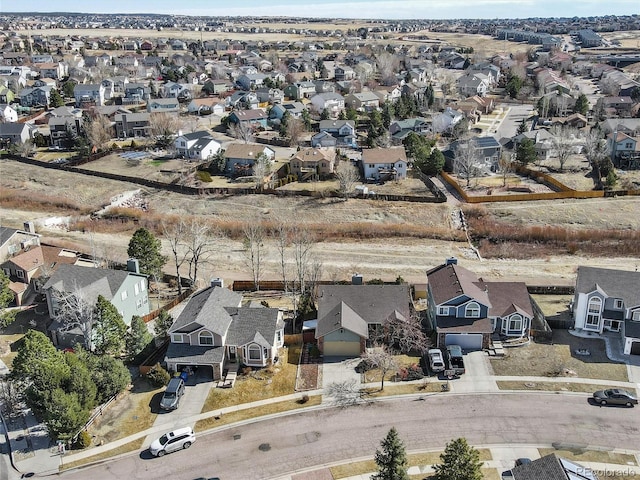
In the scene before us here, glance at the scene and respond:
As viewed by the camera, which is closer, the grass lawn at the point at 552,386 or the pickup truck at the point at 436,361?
the grass lawn at the point at 552,386

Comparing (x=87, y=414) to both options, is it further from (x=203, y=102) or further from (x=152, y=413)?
(x=203, y=102)

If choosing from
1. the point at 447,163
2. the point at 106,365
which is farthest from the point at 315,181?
the point at 106,365

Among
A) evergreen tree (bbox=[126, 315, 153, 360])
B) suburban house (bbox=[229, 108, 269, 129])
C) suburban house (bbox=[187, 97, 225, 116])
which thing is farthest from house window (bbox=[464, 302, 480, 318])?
suburban house (bbox=[187, 97, 225, 116])

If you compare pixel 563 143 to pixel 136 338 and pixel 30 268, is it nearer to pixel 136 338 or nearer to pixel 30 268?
pixel 136 338

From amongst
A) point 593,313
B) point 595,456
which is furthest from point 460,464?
point 593,313

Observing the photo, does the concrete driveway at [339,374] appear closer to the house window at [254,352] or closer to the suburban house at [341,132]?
the house window at [254,352]

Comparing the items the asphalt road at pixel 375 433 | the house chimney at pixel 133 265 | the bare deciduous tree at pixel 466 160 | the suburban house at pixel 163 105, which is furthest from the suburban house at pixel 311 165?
the asphalt road at pixel 375 433
